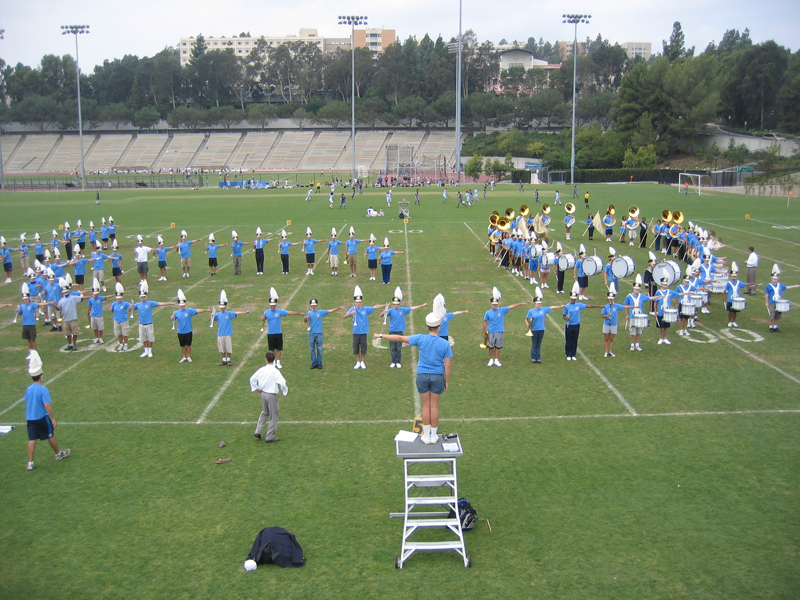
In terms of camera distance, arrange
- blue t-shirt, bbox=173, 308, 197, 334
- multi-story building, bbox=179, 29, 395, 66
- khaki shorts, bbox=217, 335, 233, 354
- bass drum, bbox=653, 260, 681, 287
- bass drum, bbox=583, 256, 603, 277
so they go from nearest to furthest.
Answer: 1. khaki shorts, bbox=217, 335, 233, 354
2. blue t-shirt, bbox=173, 308, 197, 334
3. bass drum, bbox=653, 260, 681, 287
4. bass drum, bbox=583, 256, 603, 277
5. multi-story building, bbox=179, 29, 395, 66

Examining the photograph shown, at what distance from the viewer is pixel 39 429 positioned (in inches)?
365

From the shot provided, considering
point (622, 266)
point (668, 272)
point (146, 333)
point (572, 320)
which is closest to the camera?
point (572, 320)

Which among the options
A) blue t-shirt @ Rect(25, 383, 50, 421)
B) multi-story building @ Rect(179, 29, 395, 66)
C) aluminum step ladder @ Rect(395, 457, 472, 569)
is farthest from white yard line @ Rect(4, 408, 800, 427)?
multi-story building @ Rect(179, 29, 395, 66)

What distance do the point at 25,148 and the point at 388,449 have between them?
384 ft

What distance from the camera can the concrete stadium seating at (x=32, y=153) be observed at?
4035 inches

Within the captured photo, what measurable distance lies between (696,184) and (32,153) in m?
97.4

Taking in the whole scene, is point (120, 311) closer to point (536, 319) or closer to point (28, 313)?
point (28, 313)

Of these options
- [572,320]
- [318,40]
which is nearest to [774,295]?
[572,320]

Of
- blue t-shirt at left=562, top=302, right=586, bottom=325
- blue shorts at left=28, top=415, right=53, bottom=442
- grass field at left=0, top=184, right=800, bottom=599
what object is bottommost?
grass field at left=0, top=184, right=800, bottom=599

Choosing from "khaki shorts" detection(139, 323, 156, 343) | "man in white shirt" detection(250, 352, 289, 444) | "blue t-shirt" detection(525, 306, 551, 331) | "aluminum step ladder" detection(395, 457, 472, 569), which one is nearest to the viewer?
"aluminum step ladder" detection(395, 457, 472, 569)

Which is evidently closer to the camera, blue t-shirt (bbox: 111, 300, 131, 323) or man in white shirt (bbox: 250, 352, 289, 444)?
man in white shirt (bbox: 250, 352, 289, 444)

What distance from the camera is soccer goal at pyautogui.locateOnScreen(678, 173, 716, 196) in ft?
189

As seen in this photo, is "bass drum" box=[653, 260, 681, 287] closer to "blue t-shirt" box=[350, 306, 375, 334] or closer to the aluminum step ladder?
"blue t-shirt" box=[350, 306, 375, 334]

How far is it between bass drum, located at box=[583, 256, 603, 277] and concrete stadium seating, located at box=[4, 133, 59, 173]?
341 feet
